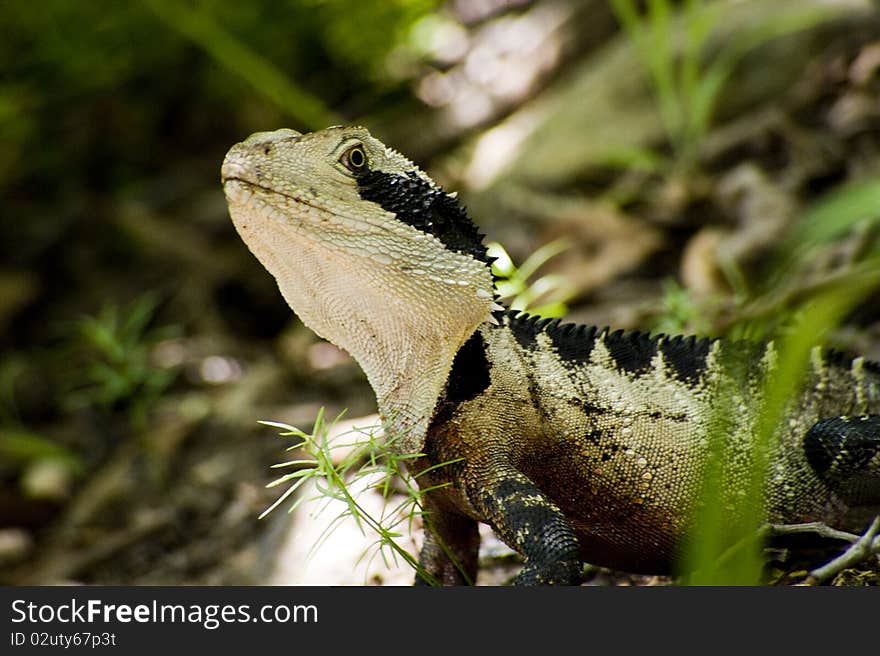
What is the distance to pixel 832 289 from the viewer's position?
4.09 meters

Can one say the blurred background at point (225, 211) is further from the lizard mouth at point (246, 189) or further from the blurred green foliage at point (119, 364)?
the lizard mouth at point (246, 189)

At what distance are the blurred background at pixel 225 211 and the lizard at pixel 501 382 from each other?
83 centimetres

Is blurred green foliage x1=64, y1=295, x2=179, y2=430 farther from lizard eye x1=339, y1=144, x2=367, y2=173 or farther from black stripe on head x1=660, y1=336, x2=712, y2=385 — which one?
black stripe on head x1=660, y1=336, x2=712, y2=385

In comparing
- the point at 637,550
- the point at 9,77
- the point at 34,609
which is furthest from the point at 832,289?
the point at 9,77

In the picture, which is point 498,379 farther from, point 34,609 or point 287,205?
point 34,609

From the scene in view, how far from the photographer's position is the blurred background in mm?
5727

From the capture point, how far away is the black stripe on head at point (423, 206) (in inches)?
110

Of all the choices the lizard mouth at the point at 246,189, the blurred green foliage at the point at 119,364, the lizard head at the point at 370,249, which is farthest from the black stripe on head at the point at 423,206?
the blurred green foliage at the point at 119,364

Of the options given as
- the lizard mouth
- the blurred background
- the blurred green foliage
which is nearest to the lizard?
the lizard mouth

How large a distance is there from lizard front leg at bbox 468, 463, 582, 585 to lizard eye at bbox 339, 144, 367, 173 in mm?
995

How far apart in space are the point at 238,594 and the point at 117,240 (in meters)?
6.85

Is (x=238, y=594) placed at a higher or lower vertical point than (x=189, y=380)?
lower

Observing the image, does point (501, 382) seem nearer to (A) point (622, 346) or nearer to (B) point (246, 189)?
(A) point (622, 346)

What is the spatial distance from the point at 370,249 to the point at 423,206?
0.23 metres
